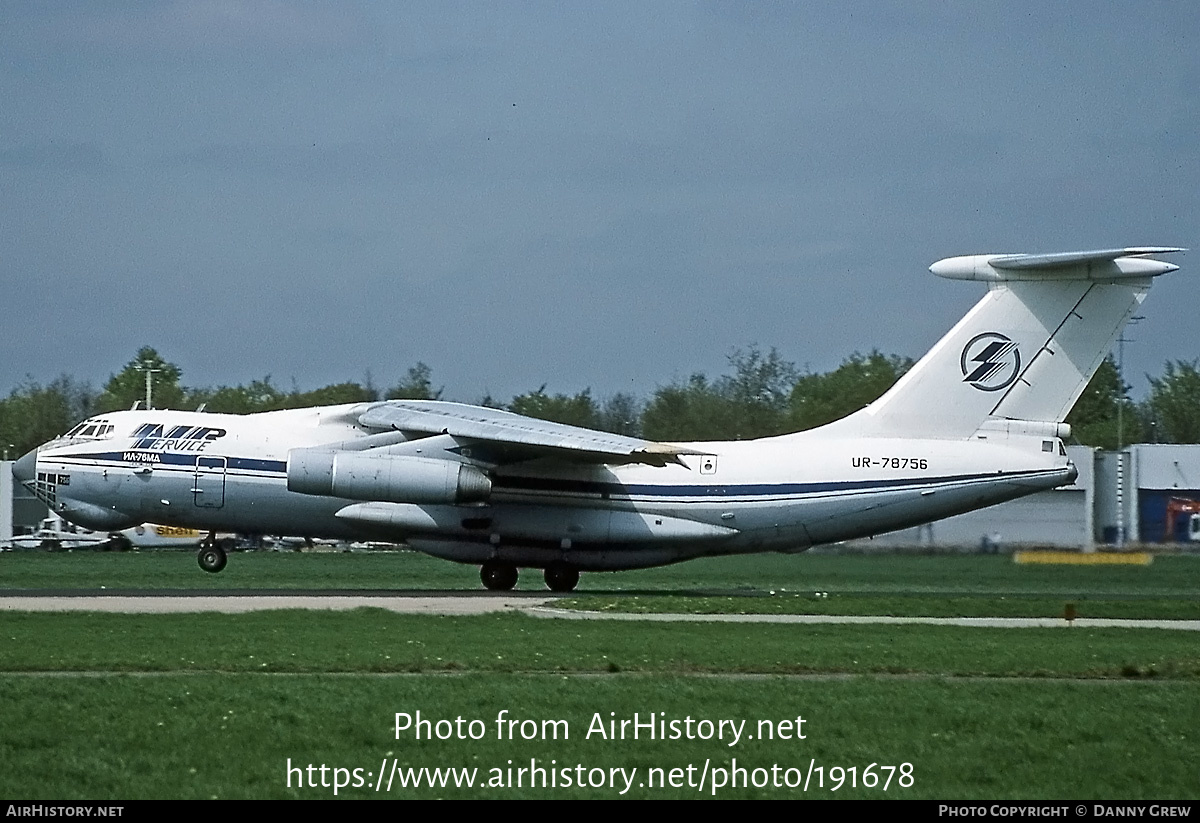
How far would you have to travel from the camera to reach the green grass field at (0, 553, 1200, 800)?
9875 millimetres

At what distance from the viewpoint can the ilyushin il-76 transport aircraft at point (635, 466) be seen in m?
26.4

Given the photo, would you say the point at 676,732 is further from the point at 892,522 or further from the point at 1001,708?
the point at 892,522

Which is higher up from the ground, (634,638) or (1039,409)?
(1039,409)

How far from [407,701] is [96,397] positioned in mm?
53256

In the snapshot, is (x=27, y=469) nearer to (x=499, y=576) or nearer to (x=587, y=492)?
(x=499, y=576)

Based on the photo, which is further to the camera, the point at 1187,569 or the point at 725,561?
the point at 725,561

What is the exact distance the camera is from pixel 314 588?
1151 inches

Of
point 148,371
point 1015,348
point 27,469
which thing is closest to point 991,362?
point 1015,348

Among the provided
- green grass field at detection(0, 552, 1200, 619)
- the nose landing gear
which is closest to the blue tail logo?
green grass field at detection(0, 552, 1200, 619)

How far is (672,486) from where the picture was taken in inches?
1081

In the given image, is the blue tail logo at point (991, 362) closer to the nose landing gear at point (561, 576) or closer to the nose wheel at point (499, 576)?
the nose landing gear at point (561, 576)

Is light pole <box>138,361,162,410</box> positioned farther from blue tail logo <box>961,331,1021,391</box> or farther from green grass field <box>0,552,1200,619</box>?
blue tail logo <box>961,331,1021,391</box>

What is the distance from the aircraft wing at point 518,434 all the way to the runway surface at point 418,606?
2422 mm

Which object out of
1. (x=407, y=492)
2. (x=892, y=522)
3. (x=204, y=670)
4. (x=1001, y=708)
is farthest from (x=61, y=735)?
(x=892, y=522)
